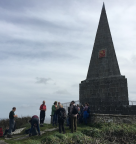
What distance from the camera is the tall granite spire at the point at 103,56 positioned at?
1424 cm

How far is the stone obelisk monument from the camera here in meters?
13.1

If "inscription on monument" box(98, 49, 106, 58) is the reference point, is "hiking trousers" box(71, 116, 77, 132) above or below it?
below

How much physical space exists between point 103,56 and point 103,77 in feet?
6.52

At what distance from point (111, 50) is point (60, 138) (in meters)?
9.63

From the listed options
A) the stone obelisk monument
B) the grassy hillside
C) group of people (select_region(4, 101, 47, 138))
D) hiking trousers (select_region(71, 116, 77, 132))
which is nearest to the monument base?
the stone obelisk monument

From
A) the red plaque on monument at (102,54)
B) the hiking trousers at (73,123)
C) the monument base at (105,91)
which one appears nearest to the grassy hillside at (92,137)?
the hiking trousers at (73,123)

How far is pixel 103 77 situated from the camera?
552 inches

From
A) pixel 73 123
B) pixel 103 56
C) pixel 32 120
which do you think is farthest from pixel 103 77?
pixel 32 120

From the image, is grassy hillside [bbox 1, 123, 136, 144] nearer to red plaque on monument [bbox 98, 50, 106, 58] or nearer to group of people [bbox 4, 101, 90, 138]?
group of people [bbox 4, 101, 90, 138]

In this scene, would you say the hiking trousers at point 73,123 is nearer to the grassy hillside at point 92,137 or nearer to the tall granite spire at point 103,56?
the grassy hillside at point 92,137

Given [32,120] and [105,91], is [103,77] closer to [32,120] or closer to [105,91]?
[105,91]

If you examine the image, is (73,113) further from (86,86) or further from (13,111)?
(86,86)

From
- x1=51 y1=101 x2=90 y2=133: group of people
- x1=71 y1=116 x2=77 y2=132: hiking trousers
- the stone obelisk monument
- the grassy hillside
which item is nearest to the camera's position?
the grassy hillside

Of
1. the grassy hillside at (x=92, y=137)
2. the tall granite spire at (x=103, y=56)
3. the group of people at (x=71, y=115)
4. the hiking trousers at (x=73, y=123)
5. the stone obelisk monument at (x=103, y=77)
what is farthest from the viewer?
the tall granite spire at (x=103, y=56)
